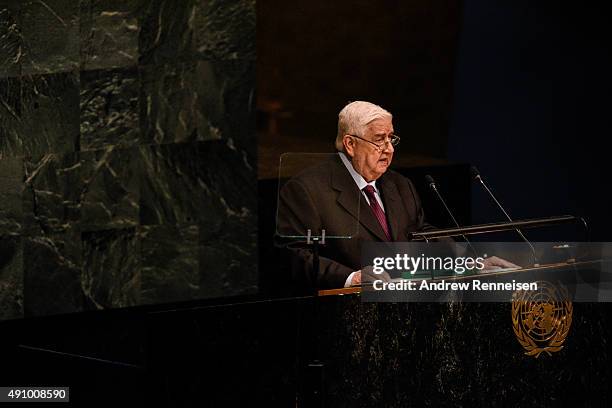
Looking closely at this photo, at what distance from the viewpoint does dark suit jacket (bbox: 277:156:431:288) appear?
421 cm

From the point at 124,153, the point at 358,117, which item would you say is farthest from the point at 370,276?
the point at 124,153

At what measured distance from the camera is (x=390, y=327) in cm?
394

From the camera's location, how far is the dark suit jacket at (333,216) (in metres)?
4.21

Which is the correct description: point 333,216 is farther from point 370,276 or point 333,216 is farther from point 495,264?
point 495,264

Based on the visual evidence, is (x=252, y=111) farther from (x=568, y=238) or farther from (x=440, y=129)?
(x=568, y=238)

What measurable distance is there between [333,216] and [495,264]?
2.03 feet

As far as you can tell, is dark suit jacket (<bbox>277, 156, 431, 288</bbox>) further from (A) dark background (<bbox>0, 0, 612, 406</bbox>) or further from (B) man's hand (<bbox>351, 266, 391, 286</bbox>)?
(A) dark background (<bbox>0, 0, 612, 406</bbox>)

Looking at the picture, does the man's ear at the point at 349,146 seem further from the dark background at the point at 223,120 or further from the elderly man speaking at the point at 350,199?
the dark background at the point at 223,120

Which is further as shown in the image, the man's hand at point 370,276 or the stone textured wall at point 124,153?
the stone textured wall at point 124,153

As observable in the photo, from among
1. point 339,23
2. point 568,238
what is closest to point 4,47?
point 339,23

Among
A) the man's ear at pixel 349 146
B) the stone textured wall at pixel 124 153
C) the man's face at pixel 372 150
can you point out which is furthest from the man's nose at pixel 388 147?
the stone textured wall at pixel 124 153

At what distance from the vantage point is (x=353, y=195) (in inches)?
174

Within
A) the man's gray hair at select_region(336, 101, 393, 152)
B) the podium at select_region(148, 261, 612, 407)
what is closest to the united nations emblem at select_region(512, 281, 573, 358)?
the podium at select_region(148, 261, 612, 407)

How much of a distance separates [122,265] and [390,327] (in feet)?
11.3
